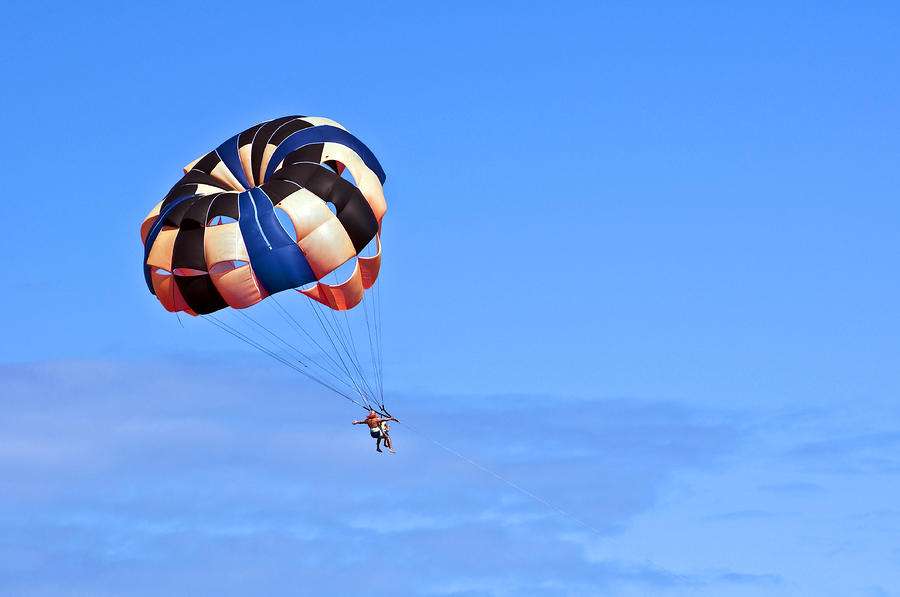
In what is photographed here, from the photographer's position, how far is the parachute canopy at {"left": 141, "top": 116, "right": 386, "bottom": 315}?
50.6 m

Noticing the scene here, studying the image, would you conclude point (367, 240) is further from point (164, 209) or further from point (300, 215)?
point (164, 209)

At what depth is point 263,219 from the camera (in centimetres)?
5047

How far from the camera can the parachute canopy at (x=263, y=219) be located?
5059cm

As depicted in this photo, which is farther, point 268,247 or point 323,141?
point 323,141

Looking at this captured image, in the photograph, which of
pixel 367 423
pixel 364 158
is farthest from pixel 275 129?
pixel 367 423

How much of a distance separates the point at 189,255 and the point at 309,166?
13.8ft

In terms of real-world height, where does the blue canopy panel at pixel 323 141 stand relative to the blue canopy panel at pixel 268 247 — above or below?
above

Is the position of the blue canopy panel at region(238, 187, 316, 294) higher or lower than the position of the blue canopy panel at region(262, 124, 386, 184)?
lower

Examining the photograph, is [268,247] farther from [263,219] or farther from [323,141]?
[323,141]

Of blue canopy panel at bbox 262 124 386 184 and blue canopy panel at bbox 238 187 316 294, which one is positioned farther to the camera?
blue canopy panel at bbox 262 124 386 184

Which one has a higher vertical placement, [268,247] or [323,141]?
[323,141]

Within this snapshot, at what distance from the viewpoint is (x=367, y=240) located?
52.1 metres

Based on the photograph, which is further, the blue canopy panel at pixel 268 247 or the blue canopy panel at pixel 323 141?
the blue canopy panel at pixel 323 141

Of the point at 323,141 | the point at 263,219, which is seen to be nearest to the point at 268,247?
the point at 263,219
